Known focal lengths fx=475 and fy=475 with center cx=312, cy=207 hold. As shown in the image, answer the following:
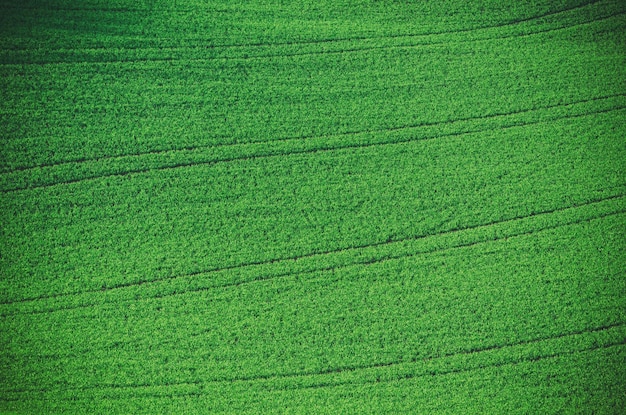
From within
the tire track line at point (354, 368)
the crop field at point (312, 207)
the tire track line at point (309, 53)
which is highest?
the tire track line at point (309, 53)

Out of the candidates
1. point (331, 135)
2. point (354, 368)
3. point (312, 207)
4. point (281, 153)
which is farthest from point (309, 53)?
point (354, 368)

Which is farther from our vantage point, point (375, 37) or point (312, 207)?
point (375, 37)

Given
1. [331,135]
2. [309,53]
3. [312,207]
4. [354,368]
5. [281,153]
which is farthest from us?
[309,53]

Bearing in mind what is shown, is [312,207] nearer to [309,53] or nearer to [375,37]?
[309,53]

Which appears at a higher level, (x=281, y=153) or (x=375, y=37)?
(x=375, y=37)

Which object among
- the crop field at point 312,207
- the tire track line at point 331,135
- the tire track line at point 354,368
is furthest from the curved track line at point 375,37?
the tire track line at point 354,368

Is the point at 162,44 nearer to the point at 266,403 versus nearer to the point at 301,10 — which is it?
the point at 301,10

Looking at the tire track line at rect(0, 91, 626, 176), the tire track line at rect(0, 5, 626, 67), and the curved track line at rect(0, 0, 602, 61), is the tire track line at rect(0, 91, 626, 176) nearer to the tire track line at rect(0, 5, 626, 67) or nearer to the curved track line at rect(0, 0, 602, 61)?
the tire track line at rect(0, 5, 626, 67)

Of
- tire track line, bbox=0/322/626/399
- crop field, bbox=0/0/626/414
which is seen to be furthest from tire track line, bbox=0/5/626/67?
tire track line, bbox=0/322/626/399

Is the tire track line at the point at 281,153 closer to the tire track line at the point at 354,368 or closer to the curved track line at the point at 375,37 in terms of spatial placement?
the curved track line at the point at 375,37

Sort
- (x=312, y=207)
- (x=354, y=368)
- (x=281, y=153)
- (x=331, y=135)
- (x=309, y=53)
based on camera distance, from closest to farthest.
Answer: (x=354, y=368), (x=312, y=207), (x=281, y=153), (x=331, y=135), (x=309, y=53)
